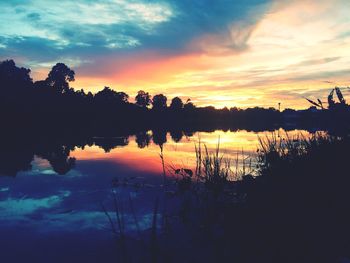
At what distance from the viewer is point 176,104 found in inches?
5881

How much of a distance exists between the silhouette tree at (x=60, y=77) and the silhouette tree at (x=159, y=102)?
5407cm

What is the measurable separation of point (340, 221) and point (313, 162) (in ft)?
7.79

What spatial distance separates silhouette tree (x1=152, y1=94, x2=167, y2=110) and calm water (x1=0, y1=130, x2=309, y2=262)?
407 feet

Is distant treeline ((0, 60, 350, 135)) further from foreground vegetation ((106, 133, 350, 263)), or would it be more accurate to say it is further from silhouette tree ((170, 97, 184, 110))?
foreground vegetation ((106, 133, 350, 263))

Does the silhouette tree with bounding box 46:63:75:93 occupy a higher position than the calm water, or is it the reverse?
the silhouette tree with bounding box 46:63:75:93

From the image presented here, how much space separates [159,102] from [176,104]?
32.8ft

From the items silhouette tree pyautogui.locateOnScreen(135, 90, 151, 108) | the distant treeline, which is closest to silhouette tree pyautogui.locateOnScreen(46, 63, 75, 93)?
the distant treeline

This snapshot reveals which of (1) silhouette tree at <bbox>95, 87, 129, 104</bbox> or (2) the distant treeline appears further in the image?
(1) silhouette tree at <bbox>95, 87, 129, 104</bbox>

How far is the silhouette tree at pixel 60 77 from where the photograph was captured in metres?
86.0

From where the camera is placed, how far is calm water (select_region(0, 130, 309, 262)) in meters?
6.75

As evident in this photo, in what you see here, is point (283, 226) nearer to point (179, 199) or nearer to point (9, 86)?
point (179, 199)

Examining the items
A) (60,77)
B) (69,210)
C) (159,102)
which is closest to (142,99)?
(159,102)

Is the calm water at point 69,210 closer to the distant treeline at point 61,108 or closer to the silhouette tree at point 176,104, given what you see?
the distant treeline at point 61,108

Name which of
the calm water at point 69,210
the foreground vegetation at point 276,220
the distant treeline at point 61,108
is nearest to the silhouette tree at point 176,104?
the distant treeline at point 61,108
